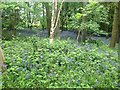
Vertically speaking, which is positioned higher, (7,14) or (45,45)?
(7,14)

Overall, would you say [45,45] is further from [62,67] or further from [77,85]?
[77,85]

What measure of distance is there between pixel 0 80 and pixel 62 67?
1.06 metres

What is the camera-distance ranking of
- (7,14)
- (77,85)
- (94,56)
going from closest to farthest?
(77,85), (94,56), (7,14)

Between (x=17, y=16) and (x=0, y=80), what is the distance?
6.01m

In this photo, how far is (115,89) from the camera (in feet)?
11.2

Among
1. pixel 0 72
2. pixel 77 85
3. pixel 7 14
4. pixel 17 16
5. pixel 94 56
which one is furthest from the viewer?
pixel 17 16

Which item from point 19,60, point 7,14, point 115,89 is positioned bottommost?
point 115,89

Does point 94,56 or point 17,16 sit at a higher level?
point 17,16

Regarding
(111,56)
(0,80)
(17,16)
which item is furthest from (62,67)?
(17,16)

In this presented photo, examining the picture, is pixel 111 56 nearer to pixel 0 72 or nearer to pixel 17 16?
pixel 0 72

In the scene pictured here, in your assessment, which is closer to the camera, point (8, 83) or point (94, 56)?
point (8, 83)

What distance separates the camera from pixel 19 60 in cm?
407

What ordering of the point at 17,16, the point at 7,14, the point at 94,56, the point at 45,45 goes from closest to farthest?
the point at 94,56 < the point at 45,45 < the point at 7,14 < the point at 17,16

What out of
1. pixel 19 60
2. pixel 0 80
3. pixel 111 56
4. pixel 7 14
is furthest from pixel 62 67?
pixel 7 14
